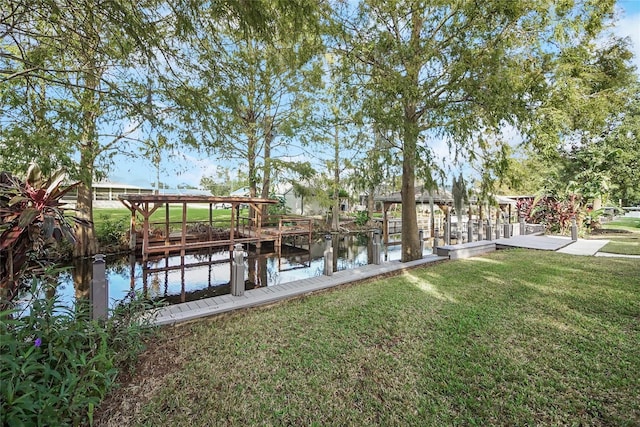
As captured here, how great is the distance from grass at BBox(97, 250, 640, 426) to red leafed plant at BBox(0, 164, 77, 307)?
1425 mm

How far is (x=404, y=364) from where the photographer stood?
10.2 feet

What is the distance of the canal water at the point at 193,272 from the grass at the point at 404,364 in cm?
272

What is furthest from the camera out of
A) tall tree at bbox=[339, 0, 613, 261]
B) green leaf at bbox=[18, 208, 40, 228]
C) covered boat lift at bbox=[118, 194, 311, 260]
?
covered boat lift at bbox=[118, 194, 311, 260]

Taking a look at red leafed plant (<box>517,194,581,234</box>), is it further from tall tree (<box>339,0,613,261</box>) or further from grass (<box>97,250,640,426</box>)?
grass (<box>97,250,640,426</box>)

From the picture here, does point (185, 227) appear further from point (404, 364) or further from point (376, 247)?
point (404, 364)

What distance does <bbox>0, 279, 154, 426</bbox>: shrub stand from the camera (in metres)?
1.83

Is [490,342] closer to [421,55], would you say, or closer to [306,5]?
[306,5]

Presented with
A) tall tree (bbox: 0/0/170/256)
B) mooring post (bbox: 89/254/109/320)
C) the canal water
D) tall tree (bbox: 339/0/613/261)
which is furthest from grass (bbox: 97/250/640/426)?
tall tree (bbox: 339/0/613/261)

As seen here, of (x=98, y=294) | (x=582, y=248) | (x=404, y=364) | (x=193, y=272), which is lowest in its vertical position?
(x=193, y=272)

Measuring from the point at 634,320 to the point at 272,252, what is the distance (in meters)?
11.3

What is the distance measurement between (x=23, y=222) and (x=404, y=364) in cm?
358

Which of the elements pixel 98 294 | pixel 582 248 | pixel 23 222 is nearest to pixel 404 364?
pixel 23 222

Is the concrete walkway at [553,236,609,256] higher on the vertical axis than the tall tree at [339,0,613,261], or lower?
lower

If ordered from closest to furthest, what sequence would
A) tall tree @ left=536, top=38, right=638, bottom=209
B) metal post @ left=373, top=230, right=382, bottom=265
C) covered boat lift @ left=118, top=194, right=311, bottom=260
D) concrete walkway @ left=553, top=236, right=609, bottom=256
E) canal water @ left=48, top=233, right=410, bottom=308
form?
tall tree @ left=536, top=38, right=638, bottom=209 → canal water @ left=48, top=233, right=410, bottom=308 → metal post @ left=373, top=230, right=382, bottom=265 → concrete walkway @ left=553, top=236, right=609, bottom=256 → covered boat lift @ left=118, top=194, right=311, bottom=260
